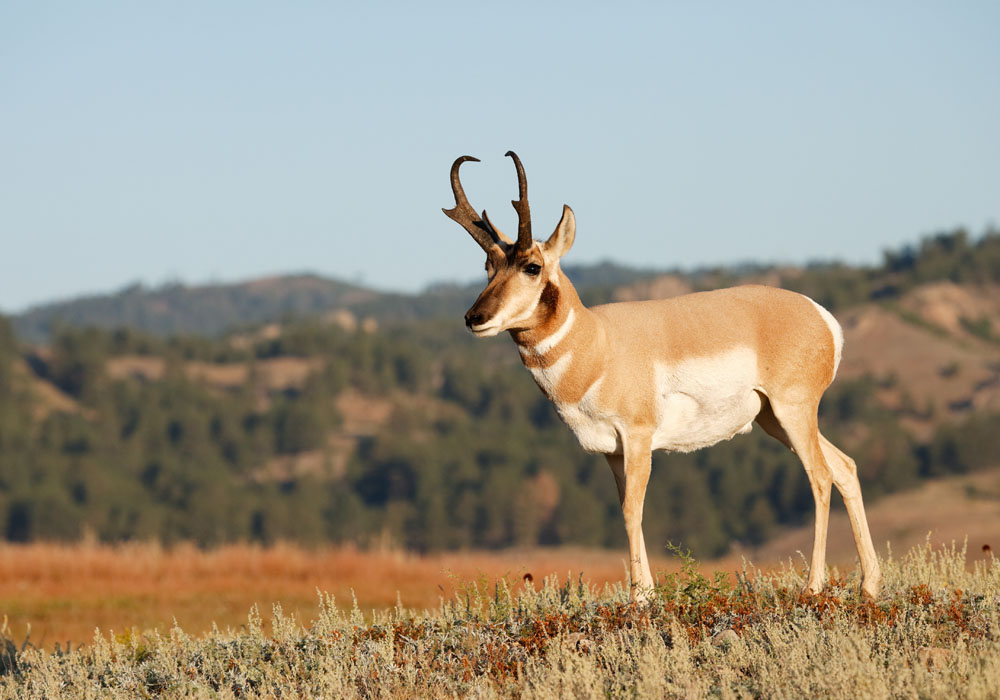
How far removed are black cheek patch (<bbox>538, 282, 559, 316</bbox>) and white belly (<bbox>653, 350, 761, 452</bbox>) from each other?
98 centimetres

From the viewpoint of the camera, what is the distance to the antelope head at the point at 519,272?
7.95 m

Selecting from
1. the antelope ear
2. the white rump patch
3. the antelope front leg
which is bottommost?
the antelope front leg

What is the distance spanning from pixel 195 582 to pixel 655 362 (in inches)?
585

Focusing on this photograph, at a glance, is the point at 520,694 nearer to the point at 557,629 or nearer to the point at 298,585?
the point at 557,629

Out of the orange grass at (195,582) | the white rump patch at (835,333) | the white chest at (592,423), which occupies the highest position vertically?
the white rump patch at (835,333)

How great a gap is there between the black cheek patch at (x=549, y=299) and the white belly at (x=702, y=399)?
98 centimetres

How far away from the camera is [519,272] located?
322 inches

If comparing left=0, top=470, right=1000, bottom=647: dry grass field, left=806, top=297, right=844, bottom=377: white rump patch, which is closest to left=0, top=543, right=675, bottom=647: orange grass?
left=0, top=470, right=1000, bottom=647: dry grass field

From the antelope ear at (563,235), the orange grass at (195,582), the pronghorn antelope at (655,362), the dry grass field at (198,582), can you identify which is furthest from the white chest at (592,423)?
the orange grass at (195,582)

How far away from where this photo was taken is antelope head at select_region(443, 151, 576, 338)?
26.1 ft

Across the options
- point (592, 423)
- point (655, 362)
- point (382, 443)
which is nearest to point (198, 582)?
point (592, 423)

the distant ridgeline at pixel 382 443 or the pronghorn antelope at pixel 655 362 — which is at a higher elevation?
the pronghorn antelope at pixel 655 362

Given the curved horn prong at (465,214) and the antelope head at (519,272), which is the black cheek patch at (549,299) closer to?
the antelope head at (519,272)

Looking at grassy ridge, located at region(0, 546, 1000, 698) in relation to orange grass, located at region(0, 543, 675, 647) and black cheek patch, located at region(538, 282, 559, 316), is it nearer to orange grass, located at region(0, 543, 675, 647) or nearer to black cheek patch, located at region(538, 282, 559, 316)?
Result: black cheek patch, located at region(538, 282, 559, 316)
